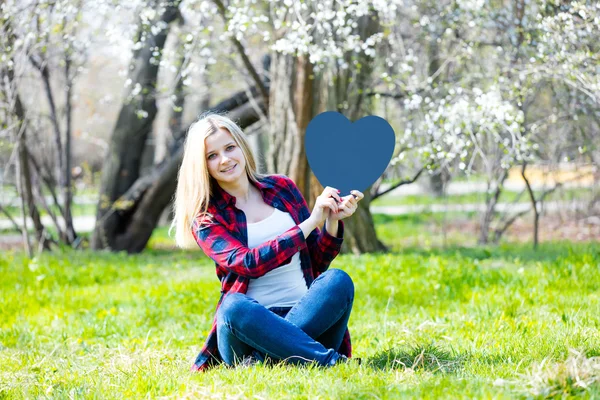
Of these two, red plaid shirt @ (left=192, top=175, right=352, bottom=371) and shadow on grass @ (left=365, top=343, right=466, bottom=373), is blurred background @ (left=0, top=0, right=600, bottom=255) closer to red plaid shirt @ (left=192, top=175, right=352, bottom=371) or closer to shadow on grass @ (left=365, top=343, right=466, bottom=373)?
red plaid shirt @ (left=192, top=175, right=352, bottom=371)

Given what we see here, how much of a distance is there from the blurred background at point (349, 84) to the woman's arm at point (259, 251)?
80 cm

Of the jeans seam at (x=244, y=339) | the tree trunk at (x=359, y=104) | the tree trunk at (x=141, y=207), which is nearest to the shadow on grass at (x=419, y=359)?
the jeans seam at (x=244, y=339)

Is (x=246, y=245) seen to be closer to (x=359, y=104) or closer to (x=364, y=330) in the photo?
(x=364, y=330)

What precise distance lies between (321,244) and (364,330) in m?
1.03

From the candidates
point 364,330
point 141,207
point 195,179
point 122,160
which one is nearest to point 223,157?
point 195,179

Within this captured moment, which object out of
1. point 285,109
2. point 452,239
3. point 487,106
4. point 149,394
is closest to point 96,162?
point 452,239

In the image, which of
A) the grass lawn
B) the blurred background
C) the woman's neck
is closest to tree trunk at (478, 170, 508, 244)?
the blurred background

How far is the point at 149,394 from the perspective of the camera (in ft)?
9.03

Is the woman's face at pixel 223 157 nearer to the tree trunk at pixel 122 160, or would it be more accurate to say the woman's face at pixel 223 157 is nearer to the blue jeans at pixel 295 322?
the blue jeans at pixel 295 322

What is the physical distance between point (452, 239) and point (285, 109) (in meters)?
4.02

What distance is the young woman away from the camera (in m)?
3.02

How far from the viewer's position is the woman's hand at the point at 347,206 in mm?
3161

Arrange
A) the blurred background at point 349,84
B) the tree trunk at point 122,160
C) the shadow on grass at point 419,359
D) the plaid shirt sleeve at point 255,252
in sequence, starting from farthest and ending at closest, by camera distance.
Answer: the tree trunk at point 122,160 → the blurred background at point 349,84 → the plaid shirt sleeve at point 255,252 → the shadow on grass at point 419,359

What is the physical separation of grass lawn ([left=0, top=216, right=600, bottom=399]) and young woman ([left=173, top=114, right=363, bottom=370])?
0.15m
